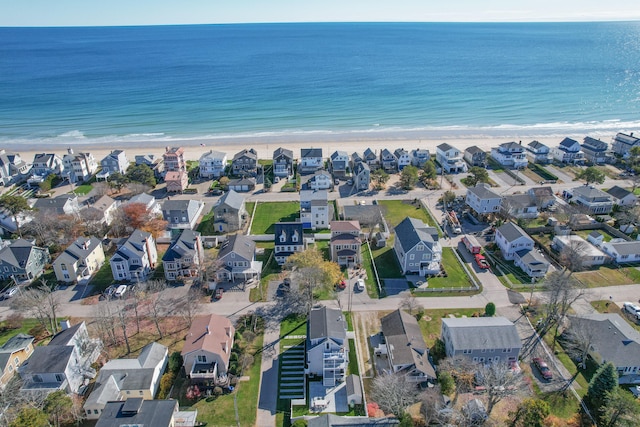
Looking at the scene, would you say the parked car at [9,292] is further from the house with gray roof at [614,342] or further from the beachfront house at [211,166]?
the house with gray roof at [614,342]

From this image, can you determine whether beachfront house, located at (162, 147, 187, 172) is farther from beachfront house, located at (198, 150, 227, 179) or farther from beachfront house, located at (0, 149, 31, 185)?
beachfront house, located at (0, 149, 31, 185)

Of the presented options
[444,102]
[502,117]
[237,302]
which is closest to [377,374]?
[237,302]

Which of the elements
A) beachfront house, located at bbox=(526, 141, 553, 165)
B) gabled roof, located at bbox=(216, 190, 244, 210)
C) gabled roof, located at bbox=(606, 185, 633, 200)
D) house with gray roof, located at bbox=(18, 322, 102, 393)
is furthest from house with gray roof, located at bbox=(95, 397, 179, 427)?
beachfront house, located at bbox=(526, 141, 553, 165)

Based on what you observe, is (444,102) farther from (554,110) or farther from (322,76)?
(322,76)

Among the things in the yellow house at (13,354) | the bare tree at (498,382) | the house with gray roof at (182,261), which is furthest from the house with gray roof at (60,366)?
the bare tree at (498,382)

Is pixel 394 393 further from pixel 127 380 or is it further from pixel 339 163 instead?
pixel 339 163

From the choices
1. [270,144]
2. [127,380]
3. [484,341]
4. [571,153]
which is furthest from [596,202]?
[270,144]
